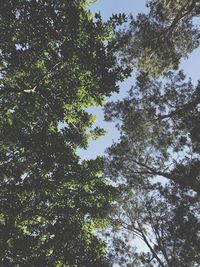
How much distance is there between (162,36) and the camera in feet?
61.0

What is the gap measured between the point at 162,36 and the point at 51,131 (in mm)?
10660

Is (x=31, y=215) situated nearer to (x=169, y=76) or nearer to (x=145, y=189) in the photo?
(x=169, y=76)

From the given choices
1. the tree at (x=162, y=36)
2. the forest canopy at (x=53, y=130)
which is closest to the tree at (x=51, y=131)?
the forest canopy at (x=53, y=130)

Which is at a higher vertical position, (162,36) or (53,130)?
(162,36)

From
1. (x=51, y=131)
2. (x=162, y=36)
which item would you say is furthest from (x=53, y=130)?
(x=162, y=36)

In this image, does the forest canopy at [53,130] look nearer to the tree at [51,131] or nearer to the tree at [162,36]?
the tree at [51,131]

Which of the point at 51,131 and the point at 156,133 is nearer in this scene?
the point at 51,131

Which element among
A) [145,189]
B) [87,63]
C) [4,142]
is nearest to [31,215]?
[4,142]

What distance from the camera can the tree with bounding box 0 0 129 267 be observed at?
911 centimetres

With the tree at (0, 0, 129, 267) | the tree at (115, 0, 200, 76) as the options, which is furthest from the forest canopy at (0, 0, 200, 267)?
the tree at (115, 0, 200, 76)

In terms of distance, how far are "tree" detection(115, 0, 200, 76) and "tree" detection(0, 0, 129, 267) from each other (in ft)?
30.0

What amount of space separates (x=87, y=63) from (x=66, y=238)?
507cm

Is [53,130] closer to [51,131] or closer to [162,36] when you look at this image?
[51,131]

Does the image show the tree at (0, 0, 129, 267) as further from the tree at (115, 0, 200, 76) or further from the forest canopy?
the tree at (115, 0, 200, 76)
